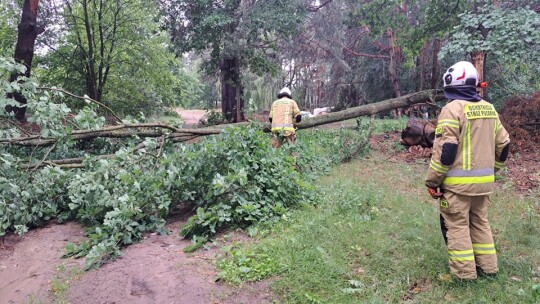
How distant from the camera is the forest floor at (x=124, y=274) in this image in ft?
11.3

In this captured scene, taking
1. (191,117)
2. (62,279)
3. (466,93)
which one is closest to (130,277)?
(62,279)

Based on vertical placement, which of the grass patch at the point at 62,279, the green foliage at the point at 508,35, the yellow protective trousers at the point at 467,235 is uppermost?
the green foliage at the point at 508,35

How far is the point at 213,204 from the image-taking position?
5.02 meters

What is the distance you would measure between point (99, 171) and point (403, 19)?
29.8 ft

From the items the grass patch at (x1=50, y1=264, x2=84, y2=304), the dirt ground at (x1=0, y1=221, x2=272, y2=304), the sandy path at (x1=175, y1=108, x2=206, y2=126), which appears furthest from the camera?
the sandy path at (x1=175, y1=108, x2=206, y2=126)

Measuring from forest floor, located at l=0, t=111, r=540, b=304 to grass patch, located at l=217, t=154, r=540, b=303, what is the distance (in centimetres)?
29

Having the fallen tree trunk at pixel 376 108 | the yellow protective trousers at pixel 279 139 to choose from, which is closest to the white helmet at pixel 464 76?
the yellow protective trousers at pixel 279 139

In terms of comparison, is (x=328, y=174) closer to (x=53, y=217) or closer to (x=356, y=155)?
(x=356, y=155)

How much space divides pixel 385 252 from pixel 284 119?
4.20 meters

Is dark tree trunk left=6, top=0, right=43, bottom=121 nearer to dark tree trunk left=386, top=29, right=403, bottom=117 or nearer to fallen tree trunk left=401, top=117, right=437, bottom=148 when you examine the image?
fallen tree trunk left=401, top=117, right=437, bottom=148

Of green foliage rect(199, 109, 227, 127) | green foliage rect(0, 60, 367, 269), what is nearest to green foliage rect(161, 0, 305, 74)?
green foliage rect(199, 109, 227, 127)

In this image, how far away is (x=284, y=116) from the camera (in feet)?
25.1

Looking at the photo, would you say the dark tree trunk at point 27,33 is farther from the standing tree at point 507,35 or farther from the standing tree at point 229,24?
the standing tree at point 507,35

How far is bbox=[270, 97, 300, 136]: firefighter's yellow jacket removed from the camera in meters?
7.62
